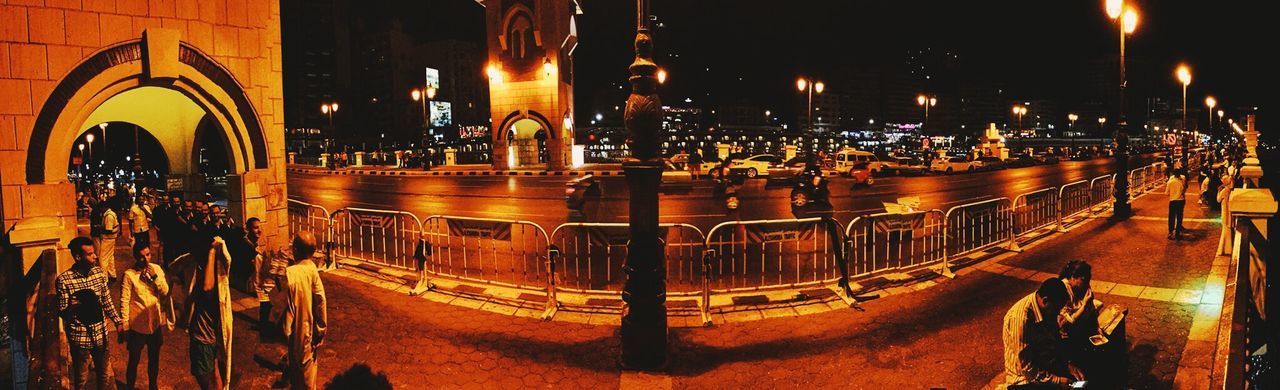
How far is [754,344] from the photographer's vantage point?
22.2 feet

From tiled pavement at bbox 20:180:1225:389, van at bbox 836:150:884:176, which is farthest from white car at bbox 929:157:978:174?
tiled pavement at bbox 20:180:1225:389

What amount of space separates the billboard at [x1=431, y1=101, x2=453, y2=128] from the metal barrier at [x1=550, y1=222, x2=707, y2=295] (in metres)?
115

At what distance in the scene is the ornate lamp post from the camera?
589 centimetres

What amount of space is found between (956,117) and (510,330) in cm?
21180

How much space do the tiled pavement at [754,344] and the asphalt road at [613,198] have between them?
6.72 m

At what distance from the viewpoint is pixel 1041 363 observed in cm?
451

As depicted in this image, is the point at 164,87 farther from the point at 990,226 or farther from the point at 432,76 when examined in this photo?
the point at 432,76

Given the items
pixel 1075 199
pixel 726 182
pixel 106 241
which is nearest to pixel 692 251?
pixel 106 241

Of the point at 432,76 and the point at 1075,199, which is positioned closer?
the point at 1075,199

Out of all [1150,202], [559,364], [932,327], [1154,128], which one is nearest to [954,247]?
[932,327]

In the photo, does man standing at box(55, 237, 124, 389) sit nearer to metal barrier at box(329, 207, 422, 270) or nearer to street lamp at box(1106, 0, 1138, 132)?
metal barrier at box(329, 207, 422, 270)

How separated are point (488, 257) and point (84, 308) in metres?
6.48

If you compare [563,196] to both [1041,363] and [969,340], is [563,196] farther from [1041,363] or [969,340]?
[1041,363]

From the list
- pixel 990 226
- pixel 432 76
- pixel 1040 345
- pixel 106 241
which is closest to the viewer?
pixel 1040 345
